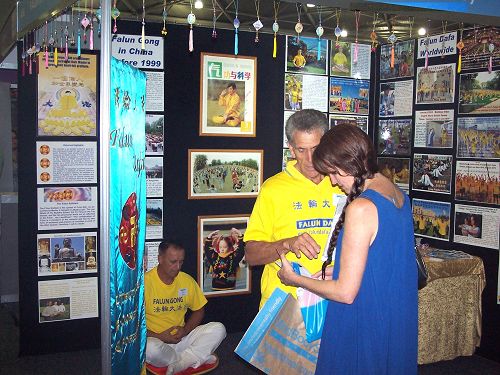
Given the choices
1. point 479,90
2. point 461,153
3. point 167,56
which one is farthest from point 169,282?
point 479,90

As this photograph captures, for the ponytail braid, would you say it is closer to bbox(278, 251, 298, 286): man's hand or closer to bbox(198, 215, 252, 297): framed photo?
bbox(278, 251, 298, 286): man's hand

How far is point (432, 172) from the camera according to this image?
180 inches

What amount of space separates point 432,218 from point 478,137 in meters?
0.78

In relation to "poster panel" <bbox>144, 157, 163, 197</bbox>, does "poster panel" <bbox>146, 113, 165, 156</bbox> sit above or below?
above

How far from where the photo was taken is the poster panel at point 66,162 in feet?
13.3

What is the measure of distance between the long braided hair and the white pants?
2.49 metres

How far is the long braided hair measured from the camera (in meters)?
1.78

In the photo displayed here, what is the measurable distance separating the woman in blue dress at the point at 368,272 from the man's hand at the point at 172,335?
7.62 ft

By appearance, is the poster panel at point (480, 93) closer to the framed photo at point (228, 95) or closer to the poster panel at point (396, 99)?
the poster panel at point (396, 99)

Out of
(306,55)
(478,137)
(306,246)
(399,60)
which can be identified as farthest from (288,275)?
(399,60)

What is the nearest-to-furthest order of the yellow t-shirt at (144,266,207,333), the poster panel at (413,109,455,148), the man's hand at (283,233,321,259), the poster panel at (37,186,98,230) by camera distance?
1. the man's hand at (283,233,321,259)
2. the yellow t-shirt at (144,266,207,333)
3. the poster panel at (37,186,98,230)
4. the poster panel at (413,109,455,148)

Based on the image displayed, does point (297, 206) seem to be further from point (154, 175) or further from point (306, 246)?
point (154, 175)

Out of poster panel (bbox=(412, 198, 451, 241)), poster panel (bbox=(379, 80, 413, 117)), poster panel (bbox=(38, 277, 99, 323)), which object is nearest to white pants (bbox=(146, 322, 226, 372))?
poster panel (bbox=(38, 277, 99, 323))

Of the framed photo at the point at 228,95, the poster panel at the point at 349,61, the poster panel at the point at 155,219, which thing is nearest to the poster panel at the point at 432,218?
the poster panel at the point at 349,61
